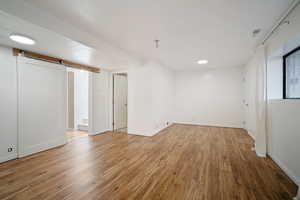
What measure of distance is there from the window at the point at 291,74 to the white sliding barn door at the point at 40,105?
495 centimetres

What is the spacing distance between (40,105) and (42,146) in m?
0.96

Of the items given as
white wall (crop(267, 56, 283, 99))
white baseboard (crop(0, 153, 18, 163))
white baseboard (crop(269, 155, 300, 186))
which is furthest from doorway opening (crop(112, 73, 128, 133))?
white wall (crop(267, 56, 283, 99))

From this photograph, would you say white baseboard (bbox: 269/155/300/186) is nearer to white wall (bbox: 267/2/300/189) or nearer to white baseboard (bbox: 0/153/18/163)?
white wall (bbox: 267/2/300/189)

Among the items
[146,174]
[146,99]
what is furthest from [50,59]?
[146,174]

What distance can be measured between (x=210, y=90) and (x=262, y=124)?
2969mm

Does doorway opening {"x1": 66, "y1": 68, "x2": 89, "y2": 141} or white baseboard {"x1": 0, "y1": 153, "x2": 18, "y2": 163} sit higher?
doorway opening {"x1": 66, "y1": 68, "x2": 89, "y2": 141}

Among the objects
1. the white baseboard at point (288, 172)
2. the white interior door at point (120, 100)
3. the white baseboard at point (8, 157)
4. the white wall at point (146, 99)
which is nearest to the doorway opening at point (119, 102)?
the white interior door at point (120, 100)

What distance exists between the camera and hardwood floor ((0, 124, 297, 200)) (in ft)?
5.23

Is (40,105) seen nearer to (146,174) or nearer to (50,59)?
(50,59)

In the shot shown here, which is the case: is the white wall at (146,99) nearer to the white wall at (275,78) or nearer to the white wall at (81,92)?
the white wall at (81,92)

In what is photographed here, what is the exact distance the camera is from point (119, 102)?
5062 millimetres

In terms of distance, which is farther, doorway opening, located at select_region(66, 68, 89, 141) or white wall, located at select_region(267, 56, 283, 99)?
doorway opening, located at select_region(66, 68, 89, 141)

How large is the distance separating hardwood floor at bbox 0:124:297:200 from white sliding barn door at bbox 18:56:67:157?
1.01 ft

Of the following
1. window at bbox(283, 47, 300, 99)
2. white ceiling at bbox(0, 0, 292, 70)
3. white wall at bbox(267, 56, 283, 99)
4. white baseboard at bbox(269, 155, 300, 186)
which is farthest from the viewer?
white wall at bbox(267, 56, 283, 99)
